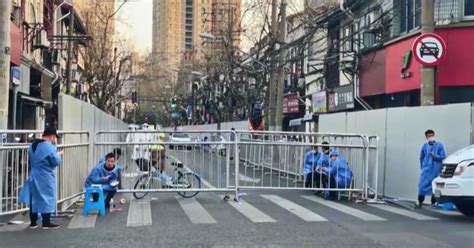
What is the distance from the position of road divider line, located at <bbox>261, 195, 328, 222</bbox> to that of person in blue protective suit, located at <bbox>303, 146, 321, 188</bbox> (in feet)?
3.13

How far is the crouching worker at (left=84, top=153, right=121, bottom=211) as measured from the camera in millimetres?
12070

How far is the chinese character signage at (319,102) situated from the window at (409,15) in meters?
10.1

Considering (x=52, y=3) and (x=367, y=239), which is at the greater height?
(x=52, y=3)

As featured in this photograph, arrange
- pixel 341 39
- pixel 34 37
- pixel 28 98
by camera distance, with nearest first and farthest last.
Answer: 1. pixel 28 98
2. pixel 34 37
3. pixel 341 39

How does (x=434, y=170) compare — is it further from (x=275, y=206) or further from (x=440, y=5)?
(x=440, y=5)

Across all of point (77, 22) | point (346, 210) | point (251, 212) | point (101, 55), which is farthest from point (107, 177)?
point (101, 55)

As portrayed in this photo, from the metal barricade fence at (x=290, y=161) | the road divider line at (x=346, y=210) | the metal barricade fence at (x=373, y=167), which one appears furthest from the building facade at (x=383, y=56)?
the road divider line at (x=346, y=210)

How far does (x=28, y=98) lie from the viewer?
23.8 metres

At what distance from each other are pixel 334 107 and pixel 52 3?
16.3 metres

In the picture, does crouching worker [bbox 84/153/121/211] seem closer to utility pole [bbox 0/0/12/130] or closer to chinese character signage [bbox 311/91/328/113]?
utility pole [bbox 0/0/12/130]

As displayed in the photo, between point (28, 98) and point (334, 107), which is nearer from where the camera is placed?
point (28, 98)

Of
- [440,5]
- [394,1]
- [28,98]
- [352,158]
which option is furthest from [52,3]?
[352,158]

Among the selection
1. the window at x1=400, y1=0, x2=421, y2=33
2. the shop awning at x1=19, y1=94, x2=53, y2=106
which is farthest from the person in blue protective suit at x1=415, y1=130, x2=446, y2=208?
the shop awning at x1=19, y1=94, x2=53, y2=106

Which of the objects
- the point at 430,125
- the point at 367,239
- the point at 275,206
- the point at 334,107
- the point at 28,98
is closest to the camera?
the point at 367,239
